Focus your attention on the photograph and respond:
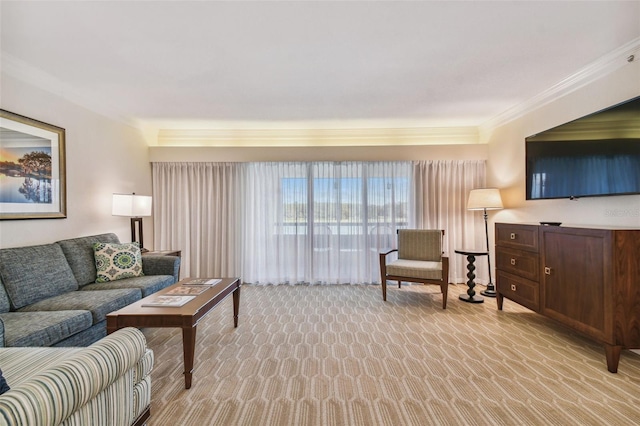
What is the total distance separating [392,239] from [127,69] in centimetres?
406

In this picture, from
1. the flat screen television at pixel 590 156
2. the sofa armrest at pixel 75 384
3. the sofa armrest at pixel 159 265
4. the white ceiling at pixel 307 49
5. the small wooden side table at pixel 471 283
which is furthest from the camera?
the small wooden side table at pixel 471 283

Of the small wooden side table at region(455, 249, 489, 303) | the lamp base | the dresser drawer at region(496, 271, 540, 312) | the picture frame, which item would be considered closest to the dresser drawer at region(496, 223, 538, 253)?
the dresser drawer at region(496, 271, 540, 312)

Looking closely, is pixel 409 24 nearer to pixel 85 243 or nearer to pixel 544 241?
pixel 544 241

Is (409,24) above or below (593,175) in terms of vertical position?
above

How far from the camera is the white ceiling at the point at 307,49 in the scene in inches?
76.7

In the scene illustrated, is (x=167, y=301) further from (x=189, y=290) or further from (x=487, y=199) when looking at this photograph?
(x=487, y=199)

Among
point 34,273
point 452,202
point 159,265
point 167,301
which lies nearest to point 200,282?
point 167,301

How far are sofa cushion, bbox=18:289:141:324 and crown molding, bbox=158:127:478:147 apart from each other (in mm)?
2970

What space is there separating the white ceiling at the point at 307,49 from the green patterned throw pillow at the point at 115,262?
1781 mm

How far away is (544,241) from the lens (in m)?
2.71

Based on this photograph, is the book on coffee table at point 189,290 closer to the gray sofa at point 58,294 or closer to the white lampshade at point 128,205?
the gray sofa at point 58,294

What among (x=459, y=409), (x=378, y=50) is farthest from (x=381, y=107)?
(x=459, y=409)

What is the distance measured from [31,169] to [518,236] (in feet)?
16.3

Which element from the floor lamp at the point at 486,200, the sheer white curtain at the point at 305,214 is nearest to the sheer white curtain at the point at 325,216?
the sheer white curtain at the point at 305,214
